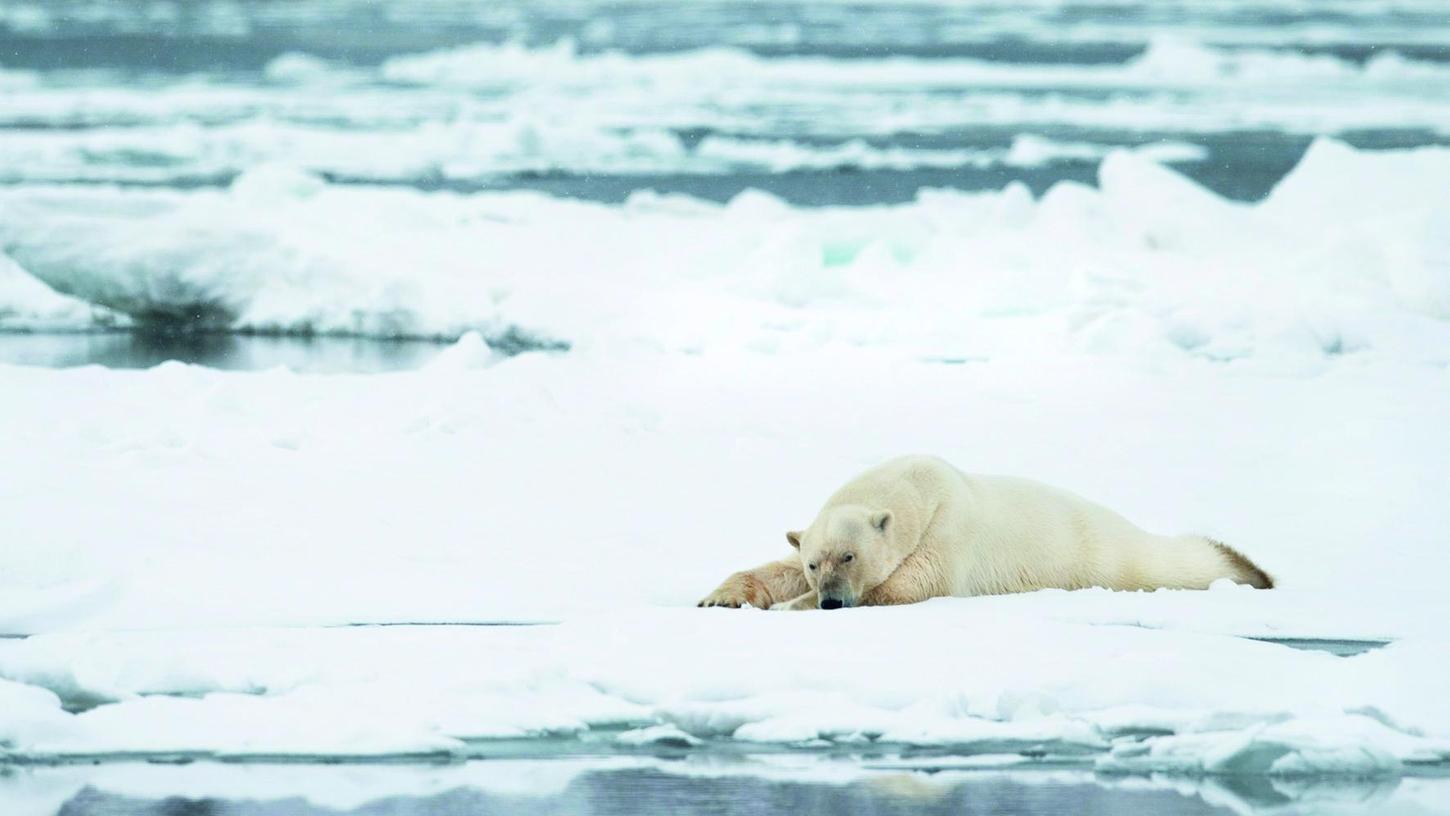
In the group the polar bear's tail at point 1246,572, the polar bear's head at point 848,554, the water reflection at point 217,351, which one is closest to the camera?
the polar bear's head at point 848,554

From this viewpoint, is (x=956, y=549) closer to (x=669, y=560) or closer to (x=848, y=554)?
(x=848, y=554)

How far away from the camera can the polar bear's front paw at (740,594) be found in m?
4.88

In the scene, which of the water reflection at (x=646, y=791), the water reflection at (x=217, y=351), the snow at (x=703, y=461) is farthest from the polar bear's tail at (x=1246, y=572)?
the water reflection at (x=217, y=351)

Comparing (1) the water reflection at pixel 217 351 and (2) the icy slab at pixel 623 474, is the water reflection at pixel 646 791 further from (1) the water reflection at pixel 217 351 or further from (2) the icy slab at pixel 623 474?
(1) the water reflection at pixel 217 351

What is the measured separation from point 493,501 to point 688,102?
1774cm

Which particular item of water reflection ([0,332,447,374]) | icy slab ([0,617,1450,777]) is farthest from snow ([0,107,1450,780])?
water reflection ([0,332,447,374])

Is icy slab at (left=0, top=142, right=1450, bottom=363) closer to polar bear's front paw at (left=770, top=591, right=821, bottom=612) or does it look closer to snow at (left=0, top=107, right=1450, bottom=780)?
snow at (left=0, top=107, right=1450, bottom=780)

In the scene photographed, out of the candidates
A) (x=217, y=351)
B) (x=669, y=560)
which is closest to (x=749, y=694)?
(x=669, y=560)

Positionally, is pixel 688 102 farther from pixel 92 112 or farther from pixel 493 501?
pixel 493 501

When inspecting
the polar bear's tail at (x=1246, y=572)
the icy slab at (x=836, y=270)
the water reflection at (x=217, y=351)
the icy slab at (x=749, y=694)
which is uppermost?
the icy slab at (x=836, y=270)

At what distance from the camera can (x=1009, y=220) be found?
1230cm

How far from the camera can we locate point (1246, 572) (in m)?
5.25

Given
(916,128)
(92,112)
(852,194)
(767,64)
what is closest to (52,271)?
(852,194)

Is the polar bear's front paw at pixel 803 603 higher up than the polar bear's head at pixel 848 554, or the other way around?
the polar bear's head at pixel 848 554
